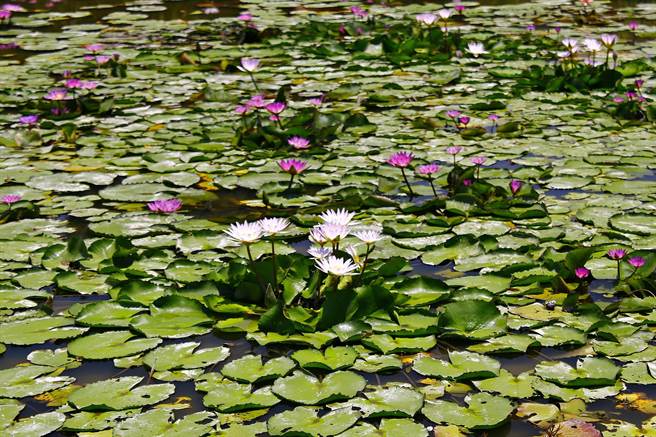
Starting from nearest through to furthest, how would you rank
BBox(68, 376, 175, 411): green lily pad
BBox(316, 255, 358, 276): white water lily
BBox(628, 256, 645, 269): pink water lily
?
BBox(68, 376, 175, 411): green lily pad, BBox(316, 255, 358, 276): white water lily, BBox(628, 256, 645, 269): pink water lily

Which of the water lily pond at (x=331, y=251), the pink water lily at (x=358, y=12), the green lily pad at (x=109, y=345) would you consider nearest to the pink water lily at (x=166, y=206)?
the water lily pond at (x=331, y=251)

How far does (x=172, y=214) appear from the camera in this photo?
3586 mm

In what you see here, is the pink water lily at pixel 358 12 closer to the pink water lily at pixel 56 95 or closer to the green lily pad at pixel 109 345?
the pink water lily at pixel 56 95

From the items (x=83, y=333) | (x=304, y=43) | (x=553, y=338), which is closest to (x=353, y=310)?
(x=553, y=338)

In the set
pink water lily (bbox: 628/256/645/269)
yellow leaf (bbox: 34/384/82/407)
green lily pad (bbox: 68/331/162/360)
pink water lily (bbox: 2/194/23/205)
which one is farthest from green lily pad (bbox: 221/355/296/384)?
pink water lily (bbox: 2/194/23/205)

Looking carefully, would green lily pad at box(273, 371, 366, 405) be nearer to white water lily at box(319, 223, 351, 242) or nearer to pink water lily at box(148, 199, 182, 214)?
white water lily at box(319, 223, 351, 242)

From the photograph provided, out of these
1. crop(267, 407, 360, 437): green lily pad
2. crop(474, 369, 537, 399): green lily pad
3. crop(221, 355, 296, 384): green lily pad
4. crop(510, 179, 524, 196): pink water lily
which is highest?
crop(267, 407, 360, 437): green lily pad

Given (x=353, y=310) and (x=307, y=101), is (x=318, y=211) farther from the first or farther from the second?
(x=307, y=101)

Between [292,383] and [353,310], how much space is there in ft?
1.16

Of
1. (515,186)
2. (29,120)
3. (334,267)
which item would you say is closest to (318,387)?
(334,267)

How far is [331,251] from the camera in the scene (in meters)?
2.65

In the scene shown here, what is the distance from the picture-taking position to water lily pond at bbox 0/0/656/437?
2.22 metres

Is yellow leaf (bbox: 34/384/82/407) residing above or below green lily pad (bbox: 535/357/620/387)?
above

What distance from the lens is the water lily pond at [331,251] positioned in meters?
2.22
